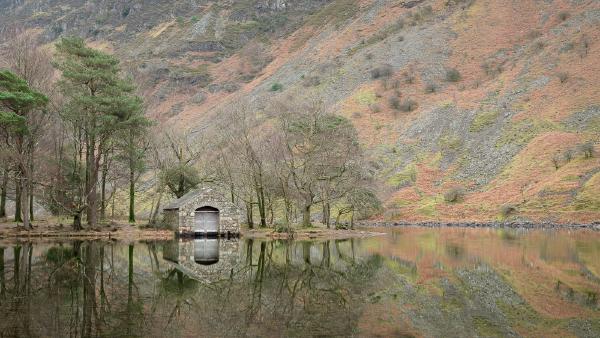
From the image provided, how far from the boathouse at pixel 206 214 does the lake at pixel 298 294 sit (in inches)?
560

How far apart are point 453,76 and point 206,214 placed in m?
57.0

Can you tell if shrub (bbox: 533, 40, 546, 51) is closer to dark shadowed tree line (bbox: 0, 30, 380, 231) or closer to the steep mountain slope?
the steep mountain slope

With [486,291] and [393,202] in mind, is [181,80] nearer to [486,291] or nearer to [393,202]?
[393,202]

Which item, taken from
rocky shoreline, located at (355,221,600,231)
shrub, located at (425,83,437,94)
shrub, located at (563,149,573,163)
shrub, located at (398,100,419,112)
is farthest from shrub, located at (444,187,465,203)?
shrub, located at (425,83,437,94)

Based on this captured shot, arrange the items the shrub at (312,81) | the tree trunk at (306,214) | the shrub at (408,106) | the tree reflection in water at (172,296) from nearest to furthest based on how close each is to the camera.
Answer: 1. the tree reflection in water at (172,296)
2. the tree trunk at (306,214)
3. the shrub at (408,106)
4. the shrub at (312,81)

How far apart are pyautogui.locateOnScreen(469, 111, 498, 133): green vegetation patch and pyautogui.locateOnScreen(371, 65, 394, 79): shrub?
21556 mm

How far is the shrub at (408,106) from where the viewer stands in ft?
277

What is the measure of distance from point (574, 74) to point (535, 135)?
42.1ft

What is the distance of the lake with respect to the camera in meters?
11.8

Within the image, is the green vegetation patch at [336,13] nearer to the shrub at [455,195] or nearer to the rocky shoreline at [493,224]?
the shrub at [455,195]

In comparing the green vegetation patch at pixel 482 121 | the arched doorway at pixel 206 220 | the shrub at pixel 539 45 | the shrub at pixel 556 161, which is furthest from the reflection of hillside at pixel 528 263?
the shrub at pixel 539 45

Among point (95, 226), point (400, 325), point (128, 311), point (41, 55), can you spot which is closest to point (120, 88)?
point (41, 55)

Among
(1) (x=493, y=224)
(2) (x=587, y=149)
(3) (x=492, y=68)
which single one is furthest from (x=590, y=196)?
(3) (x=492, y=68)

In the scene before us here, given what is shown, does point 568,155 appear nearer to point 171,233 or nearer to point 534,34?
point 534,34
